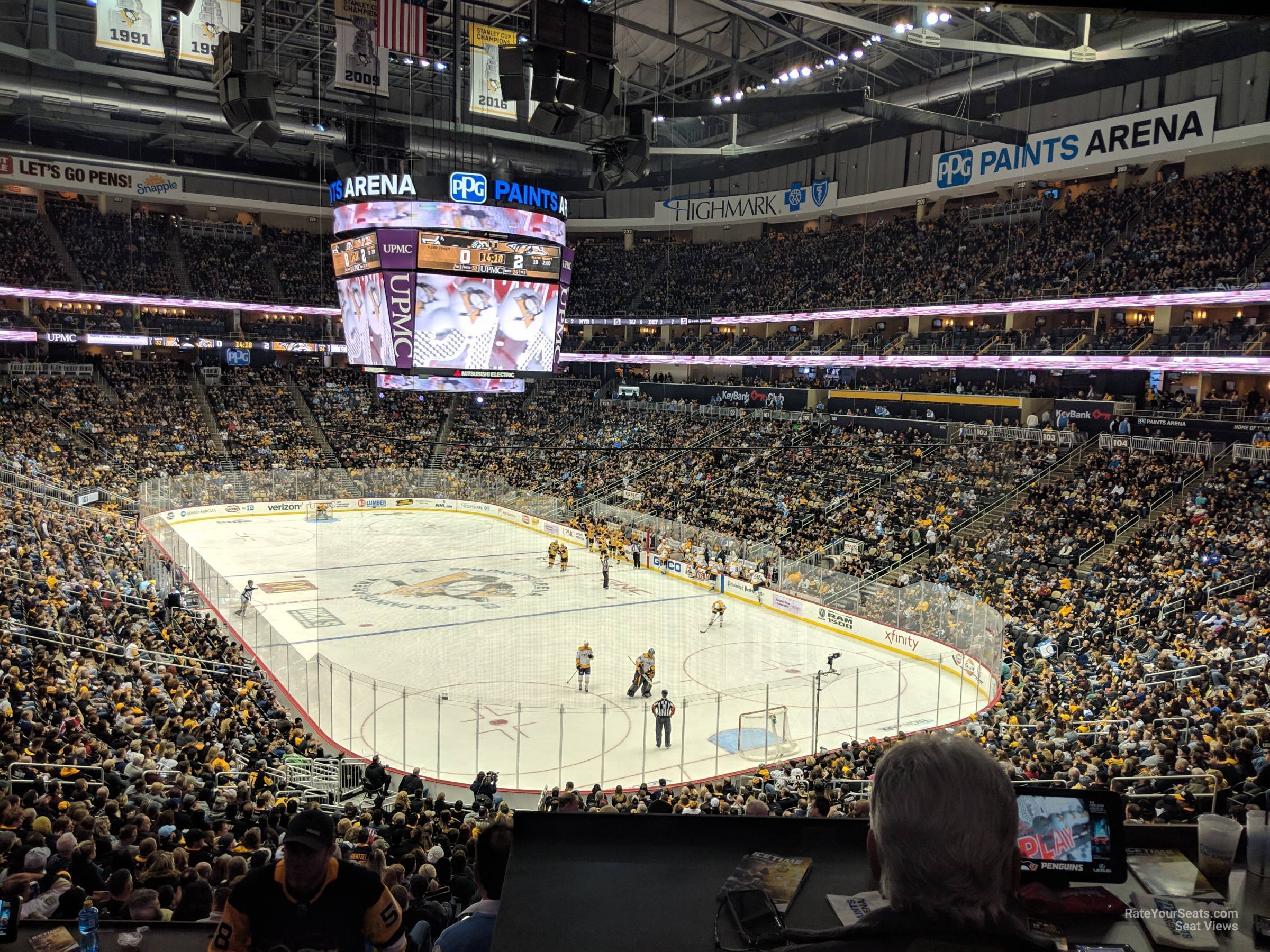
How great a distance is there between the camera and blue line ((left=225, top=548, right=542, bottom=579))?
98.0 feet

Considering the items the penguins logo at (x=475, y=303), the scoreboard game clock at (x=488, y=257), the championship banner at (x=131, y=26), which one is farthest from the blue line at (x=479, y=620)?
the championship banner at (x=131, y=26)

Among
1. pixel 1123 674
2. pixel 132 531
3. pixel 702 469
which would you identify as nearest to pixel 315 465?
pixel 132 531

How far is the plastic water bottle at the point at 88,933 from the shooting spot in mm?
3156

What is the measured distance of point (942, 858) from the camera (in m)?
1.75

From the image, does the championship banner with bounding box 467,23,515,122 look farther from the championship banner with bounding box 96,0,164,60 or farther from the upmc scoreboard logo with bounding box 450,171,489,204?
the championship banner with bounding box 96,0,164,60

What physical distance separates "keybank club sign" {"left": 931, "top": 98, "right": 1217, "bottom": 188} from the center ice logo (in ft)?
87.5

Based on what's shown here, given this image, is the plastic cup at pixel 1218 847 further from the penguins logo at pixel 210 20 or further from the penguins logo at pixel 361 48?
the penguins logo at pixel 210 20

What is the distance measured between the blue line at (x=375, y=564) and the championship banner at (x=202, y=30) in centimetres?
1590

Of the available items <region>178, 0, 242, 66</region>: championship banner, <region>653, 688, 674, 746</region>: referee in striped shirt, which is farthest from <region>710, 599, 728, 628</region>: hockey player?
<region>178, 0, 242, 66</region>: championship banner

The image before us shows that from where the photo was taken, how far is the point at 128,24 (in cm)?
2023

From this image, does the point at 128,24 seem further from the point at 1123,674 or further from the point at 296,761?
the point at 1123,674

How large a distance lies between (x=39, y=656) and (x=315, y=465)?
112 feet

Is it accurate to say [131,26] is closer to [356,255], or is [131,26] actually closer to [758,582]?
[356,255]

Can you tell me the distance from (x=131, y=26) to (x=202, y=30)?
1.49 metres
